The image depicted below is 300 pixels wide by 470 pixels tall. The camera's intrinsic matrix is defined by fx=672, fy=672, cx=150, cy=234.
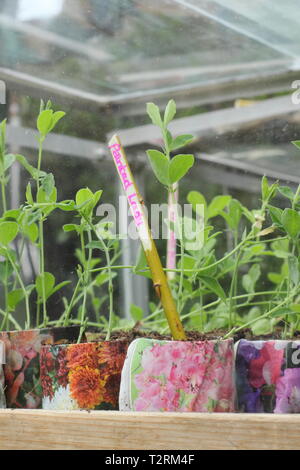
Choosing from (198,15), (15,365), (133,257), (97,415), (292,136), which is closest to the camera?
(97,415)

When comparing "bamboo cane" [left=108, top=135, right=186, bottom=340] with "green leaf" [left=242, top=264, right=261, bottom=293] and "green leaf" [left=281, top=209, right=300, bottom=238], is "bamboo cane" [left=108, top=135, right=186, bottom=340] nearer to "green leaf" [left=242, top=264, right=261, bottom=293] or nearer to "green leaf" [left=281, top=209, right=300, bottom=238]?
"green leaf" [left=281, top=209, right=300, bottom=238]

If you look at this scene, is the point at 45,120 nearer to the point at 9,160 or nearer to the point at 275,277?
the point at 9,160

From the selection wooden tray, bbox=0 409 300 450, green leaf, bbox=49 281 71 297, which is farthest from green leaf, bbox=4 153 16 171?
wooden tray, bbox=0 409 300 450

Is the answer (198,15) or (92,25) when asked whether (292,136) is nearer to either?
(198,15)

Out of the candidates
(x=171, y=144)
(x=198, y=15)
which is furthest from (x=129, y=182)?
(x=198, y=15)

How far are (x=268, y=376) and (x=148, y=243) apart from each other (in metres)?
0.15

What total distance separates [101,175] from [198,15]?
0.93ft

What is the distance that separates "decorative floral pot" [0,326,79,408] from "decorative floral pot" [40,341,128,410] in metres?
0.06

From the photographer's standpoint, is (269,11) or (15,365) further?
(269,11)

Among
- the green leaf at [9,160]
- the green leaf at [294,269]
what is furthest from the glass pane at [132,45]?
the green leaf at [294,269]

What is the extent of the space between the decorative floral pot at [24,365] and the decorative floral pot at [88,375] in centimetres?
6

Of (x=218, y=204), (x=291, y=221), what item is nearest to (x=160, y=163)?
(x=291, y=221)

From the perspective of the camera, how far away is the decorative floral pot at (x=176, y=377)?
1.74 ft

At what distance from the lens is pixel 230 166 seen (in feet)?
3.33
